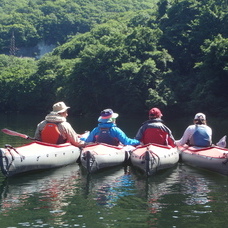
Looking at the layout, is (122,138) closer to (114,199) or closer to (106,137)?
(106,137)

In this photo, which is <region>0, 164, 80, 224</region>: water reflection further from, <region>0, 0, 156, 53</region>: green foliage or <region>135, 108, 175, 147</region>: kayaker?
<region>0, 0, 156, 53</region>: green foliage

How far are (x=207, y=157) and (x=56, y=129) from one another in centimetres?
463

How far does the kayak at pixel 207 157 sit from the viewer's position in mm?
13245

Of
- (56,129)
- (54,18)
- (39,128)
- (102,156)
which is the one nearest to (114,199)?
(102,156)

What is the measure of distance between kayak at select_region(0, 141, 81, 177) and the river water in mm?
255

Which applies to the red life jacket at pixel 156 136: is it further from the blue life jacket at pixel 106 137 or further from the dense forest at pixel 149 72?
the dense forest at pixel 149 72

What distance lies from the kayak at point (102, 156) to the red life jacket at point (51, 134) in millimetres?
1127

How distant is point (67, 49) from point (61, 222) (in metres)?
70.3

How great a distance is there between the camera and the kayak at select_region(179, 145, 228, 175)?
1324cm

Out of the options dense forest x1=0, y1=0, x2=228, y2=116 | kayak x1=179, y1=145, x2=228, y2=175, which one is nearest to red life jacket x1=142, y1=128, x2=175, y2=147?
kayak x1=179, y1=145, x2=228, y2=175

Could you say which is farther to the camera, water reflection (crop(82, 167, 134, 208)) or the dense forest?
the dense forest

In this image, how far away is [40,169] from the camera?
45.1ft

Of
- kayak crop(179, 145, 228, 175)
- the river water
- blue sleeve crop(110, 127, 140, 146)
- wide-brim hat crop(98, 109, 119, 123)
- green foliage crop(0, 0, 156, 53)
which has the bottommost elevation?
the river water

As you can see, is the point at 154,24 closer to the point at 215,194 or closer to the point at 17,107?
the point at 17,107
